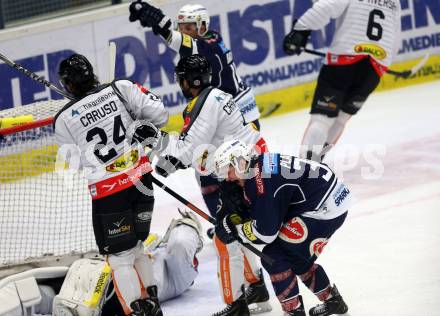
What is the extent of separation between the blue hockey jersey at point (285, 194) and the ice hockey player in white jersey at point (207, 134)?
0.43 meters

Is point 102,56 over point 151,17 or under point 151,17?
under

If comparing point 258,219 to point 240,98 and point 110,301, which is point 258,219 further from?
point 240,98

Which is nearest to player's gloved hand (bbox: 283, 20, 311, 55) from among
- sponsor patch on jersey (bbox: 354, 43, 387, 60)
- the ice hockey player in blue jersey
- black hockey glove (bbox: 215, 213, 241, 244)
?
sponsor patch on jersey (bbox: 354, 43, 387, 60)

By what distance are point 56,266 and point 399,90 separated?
4.63 meters

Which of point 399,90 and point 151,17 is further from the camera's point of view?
point 399,90

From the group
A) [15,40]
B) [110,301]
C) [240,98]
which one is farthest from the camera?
[15,40]

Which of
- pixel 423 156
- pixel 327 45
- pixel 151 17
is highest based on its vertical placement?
pixel 151 17

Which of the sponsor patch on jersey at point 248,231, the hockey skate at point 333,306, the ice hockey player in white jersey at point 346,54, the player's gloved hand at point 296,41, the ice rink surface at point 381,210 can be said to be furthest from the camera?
the player's gloved hand at point 296,41

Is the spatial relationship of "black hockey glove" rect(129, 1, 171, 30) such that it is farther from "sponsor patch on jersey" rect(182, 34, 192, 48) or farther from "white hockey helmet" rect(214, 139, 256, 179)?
"white hockey helmet" rect(214, 139, 256, 179)

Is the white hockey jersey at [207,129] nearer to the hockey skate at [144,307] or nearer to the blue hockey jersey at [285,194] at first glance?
the blue hockey jersey at [285,194]

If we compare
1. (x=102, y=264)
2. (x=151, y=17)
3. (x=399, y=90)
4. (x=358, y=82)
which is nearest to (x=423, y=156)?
(x=358, y=82)

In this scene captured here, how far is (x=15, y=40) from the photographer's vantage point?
7172 mm

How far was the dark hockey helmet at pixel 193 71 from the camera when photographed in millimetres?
4219

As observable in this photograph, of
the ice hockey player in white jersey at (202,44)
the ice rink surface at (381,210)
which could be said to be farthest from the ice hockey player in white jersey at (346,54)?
the ice hockey player in white jersey at (202,44)
